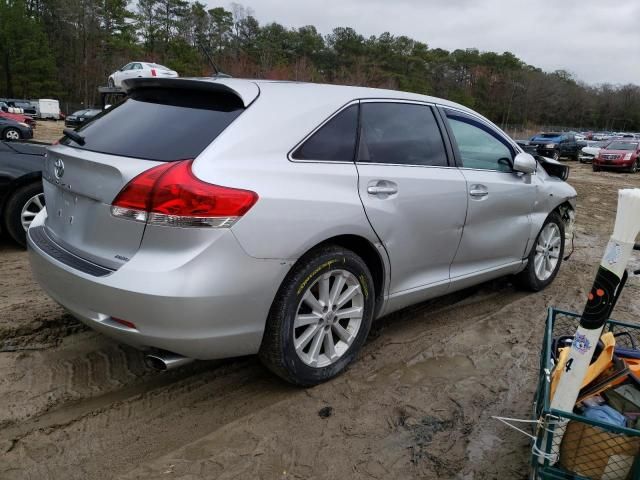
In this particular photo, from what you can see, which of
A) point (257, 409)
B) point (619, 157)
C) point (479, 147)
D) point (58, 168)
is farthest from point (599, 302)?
point (619, 157)

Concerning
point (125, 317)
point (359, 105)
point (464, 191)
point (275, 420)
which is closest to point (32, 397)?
point (125, 317)

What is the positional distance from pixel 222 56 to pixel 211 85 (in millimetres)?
68330

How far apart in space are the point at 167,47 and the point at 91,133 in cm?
7813

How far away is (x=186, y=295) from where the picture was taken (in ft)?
7.54

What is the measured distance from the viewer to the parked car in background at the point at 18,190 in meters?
5.05

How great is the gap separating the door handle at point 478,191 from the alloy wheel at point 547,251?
120 cm

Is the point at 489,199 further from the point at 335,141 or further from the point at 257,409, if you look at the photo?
the point at 257,409

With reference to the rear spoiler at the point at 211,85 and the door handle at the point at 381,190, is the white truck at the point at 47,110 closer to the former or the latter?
the rear spoiler at the point at 211,85

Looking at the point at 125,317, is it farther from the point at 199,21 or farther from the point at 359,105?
the point at 199,21

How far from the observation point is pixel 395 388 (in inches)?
120

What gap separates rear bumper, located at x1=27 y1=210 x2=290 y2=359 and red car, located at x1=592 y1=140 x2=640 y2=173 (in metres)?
24.9

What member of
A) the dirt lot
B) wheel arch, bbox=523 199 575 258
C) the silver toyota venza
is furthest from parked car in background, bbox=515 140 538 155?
the dirt lot

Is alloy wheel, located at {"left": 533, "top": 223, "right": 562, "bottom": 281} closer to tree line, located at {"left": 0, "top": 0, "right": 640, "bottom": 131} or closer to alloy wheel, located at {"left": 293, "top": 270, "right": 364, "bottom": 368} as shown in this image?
alloy wheel, located at {"left": 293, "top": 270, "right": 364, "bottom": 368}

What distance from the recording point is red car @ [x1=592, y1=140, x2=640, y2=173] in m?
23.4
